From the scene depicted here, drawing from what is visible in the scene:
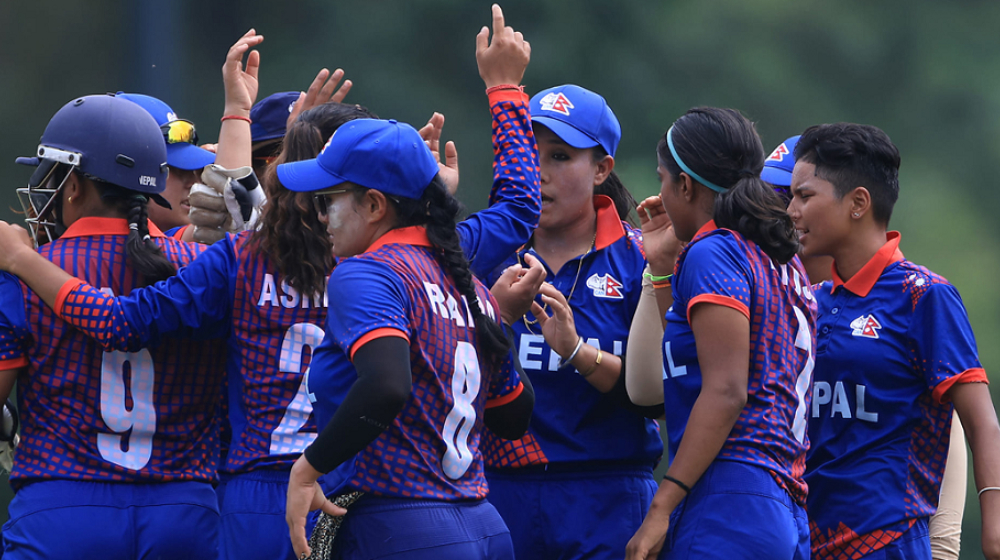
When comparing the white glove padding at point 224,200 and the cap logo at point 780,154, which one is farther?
the cap logo at point 780,154

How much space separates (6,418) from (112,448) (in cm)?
51

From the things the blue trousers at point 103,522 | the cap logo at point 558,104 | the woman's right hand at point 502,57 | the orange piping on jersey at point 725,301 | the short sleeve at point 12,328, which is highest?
the woman's right hand at point 502,57

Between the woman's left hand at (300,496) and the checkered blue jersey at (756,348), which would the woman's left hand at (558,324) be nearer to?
the checkered blue jersey at (756,348)

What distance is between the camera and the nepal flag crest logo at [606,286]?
3.30 metres

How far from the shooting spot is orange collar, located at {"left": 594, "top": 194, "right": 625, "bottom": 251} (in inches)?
134

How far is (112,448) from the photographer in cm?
260

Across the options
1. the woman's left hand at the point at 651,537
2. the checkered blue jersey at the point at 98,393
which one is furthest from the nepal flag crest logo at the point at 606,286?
the checkered blue jersey at the point at 98,393

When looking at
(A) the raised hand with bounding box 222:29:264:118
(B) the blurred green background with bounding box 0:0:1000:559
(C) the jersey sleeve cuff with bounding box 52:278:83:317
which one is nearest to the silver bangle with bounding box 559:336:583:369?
(A) the raised hand with bounding box 222:29:264:118

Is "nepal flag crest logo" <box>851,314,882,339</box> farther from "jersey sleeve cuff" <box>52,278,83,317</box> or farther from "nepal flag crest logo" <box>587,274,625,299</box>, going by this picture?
"jersey sleeve cuff" <box>52,278,83,317</box>

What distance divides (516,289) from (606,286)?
0.69 metres

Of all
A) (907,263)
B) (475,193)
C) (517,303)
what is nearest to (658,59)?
(475,193)

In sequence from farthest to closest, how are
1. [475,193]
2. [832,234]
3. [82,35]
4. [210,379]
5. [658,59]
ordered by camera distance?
[658,59] < [475,193] < [82,35] < [832,234] < [210,379]

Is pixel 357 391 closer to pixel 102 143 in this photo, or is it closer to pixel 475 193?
pixel 102 143

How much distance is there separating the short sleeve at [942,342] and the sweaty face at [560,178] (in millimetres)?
1054
